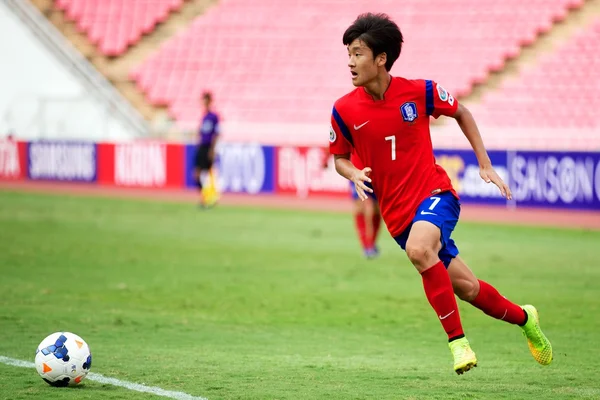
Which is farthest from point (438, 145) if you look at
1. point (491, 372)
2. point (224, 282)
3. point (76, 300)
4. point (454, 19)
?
point (491, 372)

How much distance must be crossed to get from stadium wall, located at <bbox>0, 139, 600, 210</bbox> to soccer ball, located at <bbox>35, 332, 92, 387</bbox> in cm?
1469

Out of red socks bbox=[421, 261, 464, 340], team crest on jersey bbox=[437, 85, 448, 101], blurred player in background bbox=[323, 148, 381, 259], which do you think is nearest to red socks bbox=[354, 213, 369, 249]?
blurred player in background bbox=[323, 148, 381, 259]

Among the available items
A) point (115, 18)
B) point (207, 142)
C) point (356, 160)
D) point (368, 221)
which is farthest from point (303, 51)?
point (356, 160)

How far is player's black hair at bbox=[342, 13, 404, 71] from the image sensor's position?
6484 millimetres

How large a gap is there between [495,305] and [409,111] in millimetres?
1340

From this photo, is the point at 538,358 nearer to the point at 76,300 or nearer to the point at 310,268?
the point at 76,300

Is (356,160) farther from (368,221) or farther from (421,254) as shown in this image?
(368,221)

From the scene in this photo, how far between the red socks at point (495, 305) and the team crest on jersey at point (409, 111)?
112cm

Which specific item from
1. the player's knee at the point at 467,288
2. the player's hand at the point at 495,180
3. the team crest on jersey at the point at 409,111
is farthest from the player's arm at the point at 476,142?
the player's knee at the point at 467,288

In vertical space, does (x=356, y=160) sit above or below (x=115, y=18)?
below

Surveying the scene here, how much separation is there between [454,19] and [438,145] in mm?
5797

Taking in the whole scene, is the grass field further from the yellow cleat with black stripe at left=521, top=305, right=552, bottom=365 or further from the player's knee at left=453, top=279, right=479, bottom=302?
the player's knee at left=453, top=279, right=479, bottom=302

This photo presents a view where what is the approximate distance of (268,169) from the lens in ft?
80.4

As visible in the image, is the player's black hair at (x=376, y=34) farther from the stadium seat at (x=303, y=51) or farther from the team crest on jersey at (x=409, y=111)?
the stadium seat at (x=303, y=51)
